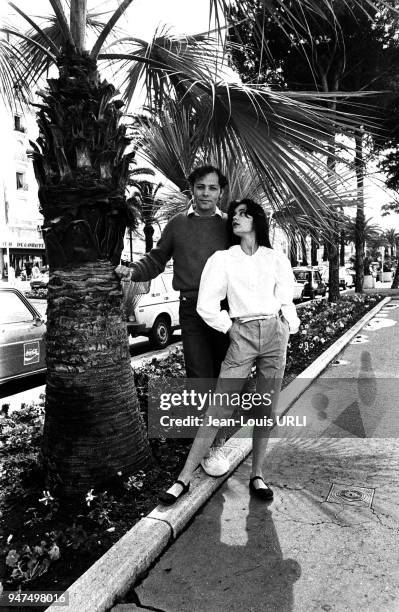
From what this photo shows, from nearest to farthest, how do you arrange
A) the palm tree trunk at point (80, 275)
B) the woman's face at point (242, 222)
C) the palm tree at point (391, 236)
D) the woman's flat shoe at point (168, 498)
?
1. the woman's flat shoe at point (168, 498)
2. the palm tree trunk at point (80, 275)
3. the woman's face at point (242, 222)
4. the palm tree at point (391, 236)

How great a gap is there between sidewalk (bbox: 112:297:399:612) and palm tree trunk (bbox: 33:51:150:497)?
77cm

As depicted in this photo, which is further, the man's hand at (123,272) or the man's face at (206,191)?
the man's face at (206,191)

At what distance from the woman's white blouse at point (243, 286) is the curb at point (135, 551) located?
41.9 inches

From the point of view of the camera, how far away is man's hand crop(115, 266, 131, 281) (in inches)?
123

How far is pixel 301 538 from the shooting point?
8.79 feet

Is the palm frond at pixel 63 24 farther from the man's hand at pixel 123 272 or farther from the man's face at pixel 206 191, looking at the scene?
the man's hand at pixel 123 272

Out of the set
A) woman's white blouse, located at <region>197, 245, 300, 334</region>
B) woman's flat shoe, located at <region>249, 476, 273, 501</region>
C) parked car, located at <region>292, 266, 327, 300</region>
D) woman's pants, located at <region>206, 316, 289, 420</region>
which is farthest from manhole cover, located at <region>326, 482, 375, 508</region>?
parked car, located at <region>292, 266, 327, 300</region>

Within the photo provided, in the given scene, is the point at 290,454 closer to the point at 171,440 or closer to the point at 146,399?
the point at 171,440

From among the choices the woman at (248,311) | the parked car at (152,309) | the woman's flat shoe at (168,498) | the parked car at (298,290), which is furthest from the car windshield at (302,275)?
the woman's flat shoe at (168,498)

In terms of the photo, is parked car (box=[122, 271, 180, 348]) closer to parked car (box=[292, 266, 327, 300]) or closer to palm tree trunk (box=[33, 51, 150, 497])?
palm tree trunk (box=[33, 51, 150, 497])

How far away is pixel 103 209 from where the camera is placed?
3062 millimetres

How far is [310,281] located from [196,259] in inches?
775

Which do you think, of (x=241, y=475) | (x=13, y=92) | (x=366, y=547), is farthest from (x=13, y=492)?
(x=13, y=92)

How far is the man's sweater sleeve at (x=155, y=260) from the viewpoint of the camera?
3.32 m
